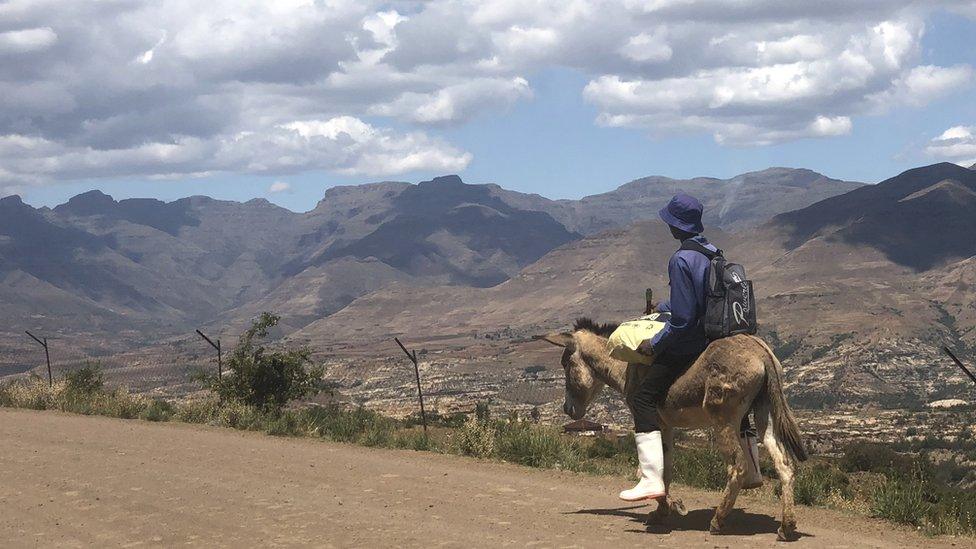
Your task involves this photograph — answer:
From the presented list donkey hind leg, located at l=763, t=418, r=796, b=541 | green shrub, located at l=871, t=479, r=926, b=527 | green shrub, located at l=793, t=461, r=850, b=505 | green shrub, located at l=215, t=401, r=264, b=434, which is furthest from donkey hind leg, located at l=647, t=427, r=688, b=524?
green shrub, located at l=215, t=401, r=264, b=434

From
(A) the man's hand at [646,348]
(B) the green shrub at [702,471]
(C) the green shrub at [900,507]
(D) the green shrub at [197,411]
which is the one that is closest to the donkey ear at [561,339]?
(A) the man's hand at [646,348]

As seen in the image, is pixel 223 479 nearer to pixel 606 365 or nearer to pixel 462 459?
pixel 462 459

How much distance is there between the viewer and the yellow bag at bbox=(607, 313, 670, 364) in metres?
10.8

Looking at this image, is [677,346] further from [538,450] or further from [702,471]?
[538,450]

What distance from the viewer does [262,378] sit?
28.1 meters

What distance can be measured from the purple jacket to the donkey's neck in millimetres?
1115

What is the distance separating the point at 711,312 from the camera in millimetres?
10328

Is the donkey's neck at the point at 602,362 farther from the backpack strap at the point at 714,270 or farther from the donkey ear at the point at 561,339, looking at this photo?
the backpack strap at the point at 714,270

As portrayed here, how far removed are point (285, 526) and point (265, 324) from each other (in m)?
18.9

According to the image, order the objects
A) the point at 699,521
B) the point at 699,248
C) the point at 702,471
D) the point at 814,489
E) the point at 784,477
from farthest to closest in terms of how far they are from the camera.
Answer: the point at 702,471 → the point at 814,489 → the point at 699,521 → the point at 699,248 → the point at 784,477

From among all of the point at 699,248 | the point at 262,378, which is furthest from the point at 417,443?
the point at 262,378

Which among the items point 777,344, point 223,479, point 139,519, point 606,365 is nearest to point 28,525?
point 139,519

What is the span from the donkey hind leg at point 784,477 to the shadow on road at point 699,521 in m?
0.52

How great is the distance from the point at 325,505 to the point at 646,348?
165 inches
